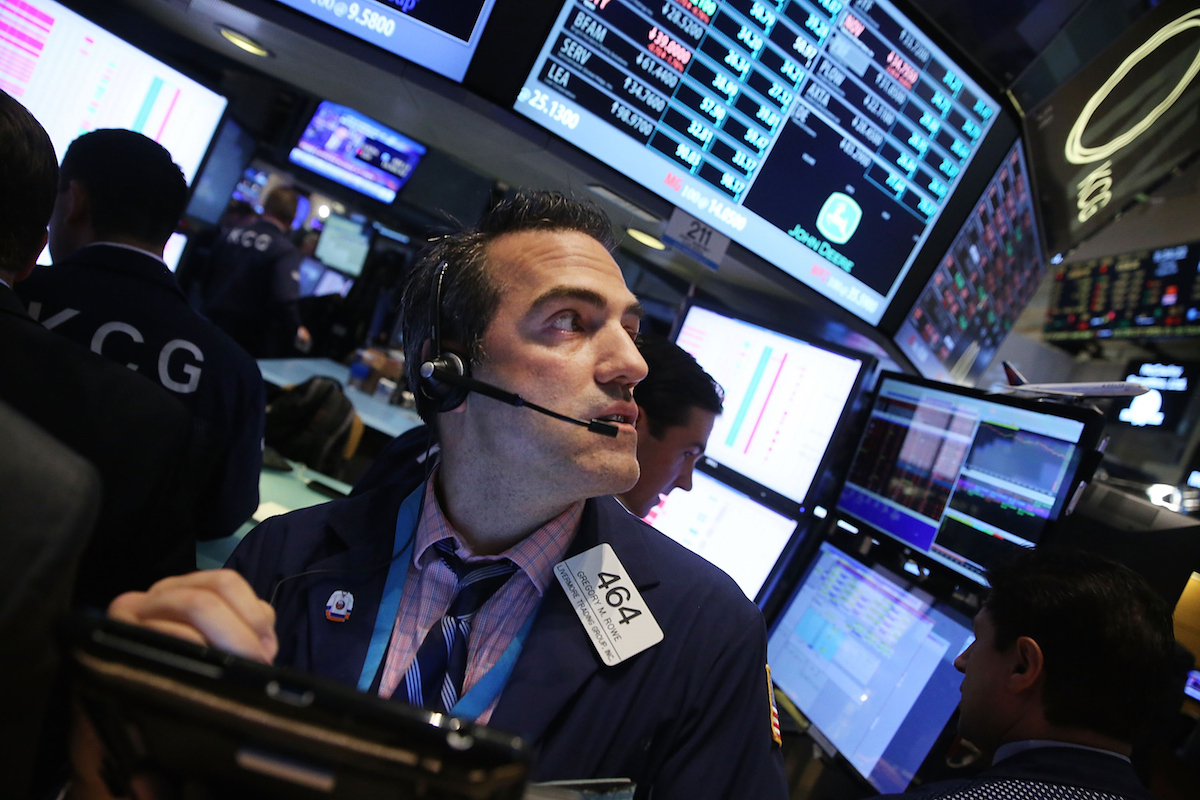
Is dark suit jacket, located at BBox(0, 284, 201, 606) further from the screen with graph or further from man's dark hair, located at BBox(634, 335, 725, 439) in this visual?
the screen with graph

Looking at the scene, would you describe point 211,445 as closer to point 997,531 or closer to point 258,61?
point 258,61

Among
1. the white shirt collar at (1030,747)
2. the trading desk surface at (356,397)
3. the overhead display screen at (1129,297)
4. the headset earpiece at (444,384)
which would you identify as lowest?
the trading desk surface at (356,397)

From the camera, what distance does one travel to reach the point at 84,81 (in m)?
1.85

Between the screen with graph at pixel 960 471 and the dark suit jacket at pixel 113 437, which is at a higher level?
the screen with graph at pixel 960 471

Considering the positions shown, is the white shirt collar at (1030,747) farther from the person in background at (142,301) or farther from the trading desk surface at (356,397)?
the trading desk surface at (356,397)

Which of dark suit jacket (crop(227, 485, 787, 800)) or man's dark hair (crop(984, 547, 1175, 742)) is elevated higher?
man's dark hair (crop(984, 547, 1175, 742))

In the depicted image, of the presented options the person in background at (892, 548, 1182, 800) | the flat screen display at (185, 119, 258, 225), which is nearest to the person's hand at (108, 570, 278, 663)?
the person in background at (892, 548, 1182, 800)

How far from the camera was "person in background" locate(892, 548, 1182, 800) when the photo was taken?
130 centimetres

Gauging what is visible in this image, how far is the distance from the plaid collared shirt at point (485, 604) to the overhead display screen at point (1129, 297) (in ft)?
23.0

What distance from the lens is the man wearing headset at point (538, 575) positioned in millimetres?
898

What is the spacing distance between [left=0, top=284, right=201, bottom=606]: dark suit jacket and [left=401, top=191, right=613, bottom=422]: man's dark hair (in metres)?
0.48

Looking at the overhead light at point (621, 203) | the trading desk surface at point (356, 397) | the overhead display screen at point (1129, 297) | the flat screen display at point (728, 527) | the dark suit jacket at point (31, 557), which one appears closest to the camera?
the dark suit jacket at point (31, 557)

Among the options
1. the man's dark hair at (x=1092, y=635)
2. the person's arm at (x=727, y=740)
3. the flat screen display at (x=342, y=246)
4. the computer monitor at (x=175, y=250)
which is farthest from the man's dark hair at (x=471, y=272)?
the flat screen display at (x=342, y=246)

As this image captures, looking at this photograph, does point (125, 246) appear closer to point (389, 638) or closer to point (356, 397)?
point (389, 638)
